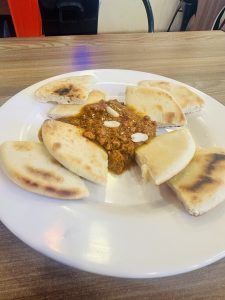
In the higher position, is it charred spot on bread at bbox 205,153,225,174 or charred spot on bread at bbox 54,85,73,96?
charred spot on bread at bbox 54,85,73,96

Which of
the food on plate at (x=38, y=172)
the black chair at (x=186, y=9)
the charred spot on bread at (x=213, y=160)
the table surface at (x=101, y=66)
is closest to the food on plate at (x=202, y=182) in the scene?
the charred spot on bread at (x=213, y=160)

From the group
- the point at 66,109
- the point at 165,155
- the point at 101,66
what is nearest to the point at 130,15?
the point at 101,66

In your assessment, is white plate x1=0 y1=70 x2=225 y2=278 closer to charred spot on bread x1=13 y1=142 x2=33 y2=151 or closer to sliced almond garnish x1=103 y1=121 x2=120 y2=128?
charred spot on bread x1=13 y1=142 x2=33 y2=151

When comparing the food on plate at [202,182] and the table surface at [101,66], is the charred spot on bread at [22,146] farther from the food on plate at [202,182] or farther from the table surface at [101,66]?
the food on plate at [202,182]

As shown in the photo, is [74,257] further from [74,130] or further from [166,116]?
[166,116]

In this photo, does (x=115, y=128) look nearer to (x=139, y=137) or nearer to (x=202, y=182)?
(x=139, y=137)

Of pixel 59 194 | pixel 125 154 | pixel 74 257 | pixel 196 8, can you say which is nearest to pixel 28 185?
pixel 59 194

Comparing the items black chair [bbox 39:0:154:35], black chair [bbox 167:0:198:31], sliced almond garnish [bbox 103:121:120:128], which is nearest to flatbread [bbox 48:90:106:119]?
sliced almond garnish [bbox 103:121:120:128]

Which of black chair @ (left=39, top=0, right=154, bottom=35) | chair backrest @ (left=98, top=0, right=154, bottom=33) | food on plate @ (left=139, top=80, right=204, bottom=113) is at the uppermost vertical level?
black chair @ (left=39, top=0, right=154, bottom=35)
